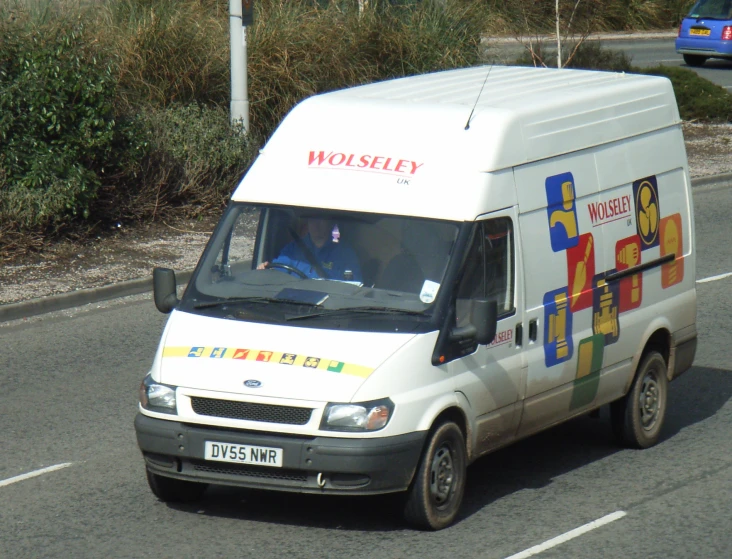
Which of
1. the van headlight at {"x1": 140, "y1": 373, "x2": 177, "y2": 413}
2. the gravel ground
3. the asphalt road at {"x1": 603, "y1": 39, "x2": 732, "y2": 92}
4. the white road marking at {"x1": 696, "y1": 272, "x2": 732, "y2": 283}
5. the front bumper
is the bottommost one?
the asphalt road at {"x1": 603, "y1": 39, "x2": 732, "y2": 92}

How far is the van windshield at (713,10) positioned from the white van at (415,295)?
3007cm

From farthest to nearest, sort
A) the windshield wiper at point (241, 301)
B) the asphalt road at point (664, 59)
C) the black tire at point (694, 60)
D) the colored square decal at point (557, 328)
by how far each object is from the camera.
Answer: the black tire at point (694, 60) < the asphalt road at point (664, 59) < the colored square decal at point (557, 328) < the windshield wiper at point (241, 301)

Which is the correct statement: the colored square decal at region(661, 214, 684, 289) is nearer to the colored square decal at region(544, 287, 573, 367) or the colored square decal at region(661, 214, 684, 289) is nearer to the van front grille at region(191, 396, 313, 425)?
the colored square decal at region(544, 287, 573, 367)

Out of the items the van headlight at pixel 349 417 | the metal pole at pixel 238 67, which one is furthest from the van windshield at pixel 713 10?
the van headlight at pixel 349 417

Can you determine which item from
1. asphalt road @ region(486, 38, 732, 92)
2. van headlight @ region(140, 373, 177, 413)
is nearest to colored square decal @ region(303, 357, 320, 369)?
van headlight @ region(140, 373, 177, 413)

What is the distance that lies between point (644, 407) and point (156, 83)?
37.0ft

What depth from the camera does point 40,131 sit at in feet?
49.0

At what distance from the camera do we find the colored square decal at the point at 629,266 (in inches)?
323

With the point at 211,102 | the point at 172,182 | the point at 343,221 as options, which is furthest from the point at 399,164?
the point at 211,102

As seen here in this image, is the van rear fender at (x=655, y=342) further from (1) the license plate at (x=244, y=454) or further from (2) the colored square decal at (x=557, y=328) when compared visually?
(1) the license plate at (x=244, y=454)

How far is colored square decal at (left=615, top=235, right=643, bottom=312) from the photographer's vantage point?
8203 mm

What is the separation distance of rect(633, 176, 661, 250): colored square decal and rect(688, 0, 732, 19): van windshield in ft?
98.7

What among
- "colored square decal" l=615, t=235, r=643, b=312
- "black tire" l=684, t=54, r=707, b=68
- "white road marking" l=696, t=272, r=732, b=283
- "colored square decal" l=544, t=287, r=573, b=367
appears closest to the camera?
"colored square decal" l=544, t=287, r=573, b=367

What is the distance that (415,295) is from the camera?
6.81 metres
